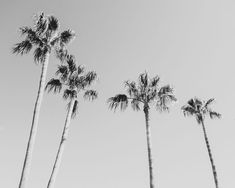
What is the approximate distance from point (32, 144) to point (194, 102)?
67.6 feet

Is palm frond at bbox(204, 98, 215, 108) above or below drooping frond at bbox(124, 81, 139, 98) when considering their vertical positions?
above

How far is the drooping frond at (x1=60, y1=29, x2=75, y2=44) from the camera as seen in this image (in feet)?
62.5

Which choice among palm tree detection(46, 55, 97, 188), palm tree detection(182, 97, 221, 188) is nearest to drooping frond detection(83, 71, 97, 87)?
palm tree detection(46, 55, 97, 188)

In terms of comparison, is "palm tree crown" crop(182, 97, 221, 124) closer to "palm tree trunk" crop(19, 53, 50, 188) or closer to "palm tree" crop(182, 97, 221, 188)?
"palm tree" crop(182, 97, 221, 188)

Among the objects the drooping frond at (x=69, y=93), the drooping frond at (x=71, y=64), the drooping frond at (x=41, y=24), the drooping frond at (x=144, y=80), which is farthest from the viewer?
the drooping frond at (x=144, y=80)

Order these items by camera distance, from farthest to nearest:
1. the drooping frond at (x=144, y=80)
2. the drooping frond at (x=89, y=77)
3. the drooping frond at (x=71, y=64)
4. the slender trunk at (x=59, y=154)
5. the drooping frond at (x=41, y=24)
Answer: the drooping frond at (x=144, y=80), the drooping frond at (x=89, y=77), the drooping frond at (x=71, y=64), the drooping frond at (x=41, y=24), the slender trunk at (x=59, y=154)

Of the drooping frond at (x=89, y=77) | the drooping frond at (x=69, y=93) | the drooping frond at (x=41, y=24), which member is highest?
the drooping frond at (x=41, y=24)

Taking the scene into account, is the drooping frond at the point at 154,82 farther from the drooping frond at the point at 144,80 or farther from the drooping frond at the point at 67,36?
the drooping frond at the point at 67,36

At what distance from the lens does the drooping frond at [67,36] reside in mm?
19062

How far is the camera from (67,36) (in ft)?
62.9

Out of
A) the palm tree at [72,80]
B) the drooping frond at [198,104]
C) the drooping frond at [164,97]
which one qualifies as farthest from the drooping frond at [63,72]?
the drooping frond at [198,104]

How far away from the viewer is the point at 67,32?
19172 mm

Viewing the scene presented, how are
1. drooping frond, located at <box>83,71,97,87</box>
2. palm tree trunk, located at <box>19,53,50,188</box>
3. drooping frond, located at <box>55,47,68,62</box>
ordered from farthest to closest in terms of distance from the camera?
1. drooping frond, located at <box>83,71,97,87</box>
2. drooping frond, located at <box>55,47,68,62</box>
3. palm tree trunk, located at <box>19,53,50,188</box>

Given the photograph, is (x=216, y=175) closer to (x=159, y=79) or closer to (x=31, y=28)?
(x=159, y=79)
